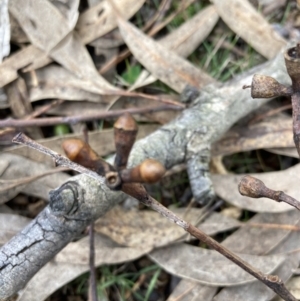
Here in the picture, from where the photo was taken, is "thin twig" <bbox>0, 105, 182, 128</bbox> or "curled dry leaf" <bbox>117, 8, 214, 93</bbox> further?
"curled dry leaf" <bbox>117, 8, 214, 93</bbox>

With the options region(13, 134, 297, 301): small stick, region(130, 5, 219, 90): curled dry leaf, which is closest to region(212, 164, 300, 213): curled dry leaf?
region(13, 134, 297, 301): small stick

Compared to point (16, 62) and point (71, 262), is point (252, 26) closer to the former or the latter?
point (16, 62)

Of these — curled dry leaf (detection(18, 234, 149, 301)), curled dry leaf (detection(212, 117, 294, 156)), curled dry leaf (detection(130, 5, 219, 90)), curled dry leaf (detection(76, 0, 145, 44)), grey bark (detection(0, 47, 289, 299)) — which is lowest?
curled dry leaf (detection(18, 234, 149, 301))

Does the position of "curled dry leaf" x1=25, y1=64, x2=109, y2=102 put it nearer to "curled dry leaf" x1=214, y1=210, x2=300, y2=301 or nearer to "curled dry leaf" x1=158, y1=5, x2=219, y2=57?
"curled dry leaf" x1=158, y1=5, x2=219, y2=57

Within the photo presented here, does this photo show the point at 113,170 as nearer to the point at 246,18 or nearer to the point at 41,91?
the point at 41,91

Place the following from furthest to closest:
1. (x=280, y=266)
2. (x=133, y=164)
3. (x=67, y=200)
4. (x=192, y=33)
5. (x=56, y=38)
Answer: (x=192, y=33) < (x=56, y=38) < (x=280, y=266) < (x=133, y=164) < (x=67, y=200)

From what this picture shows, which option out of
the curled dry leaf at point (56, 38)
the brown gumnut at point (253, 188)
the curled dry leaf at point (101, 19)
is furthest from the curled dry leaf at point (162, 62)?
the brown gumnut at point (253, 188)

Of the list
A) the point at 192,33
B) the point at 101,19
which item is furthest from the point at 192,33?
the point at 101,19
